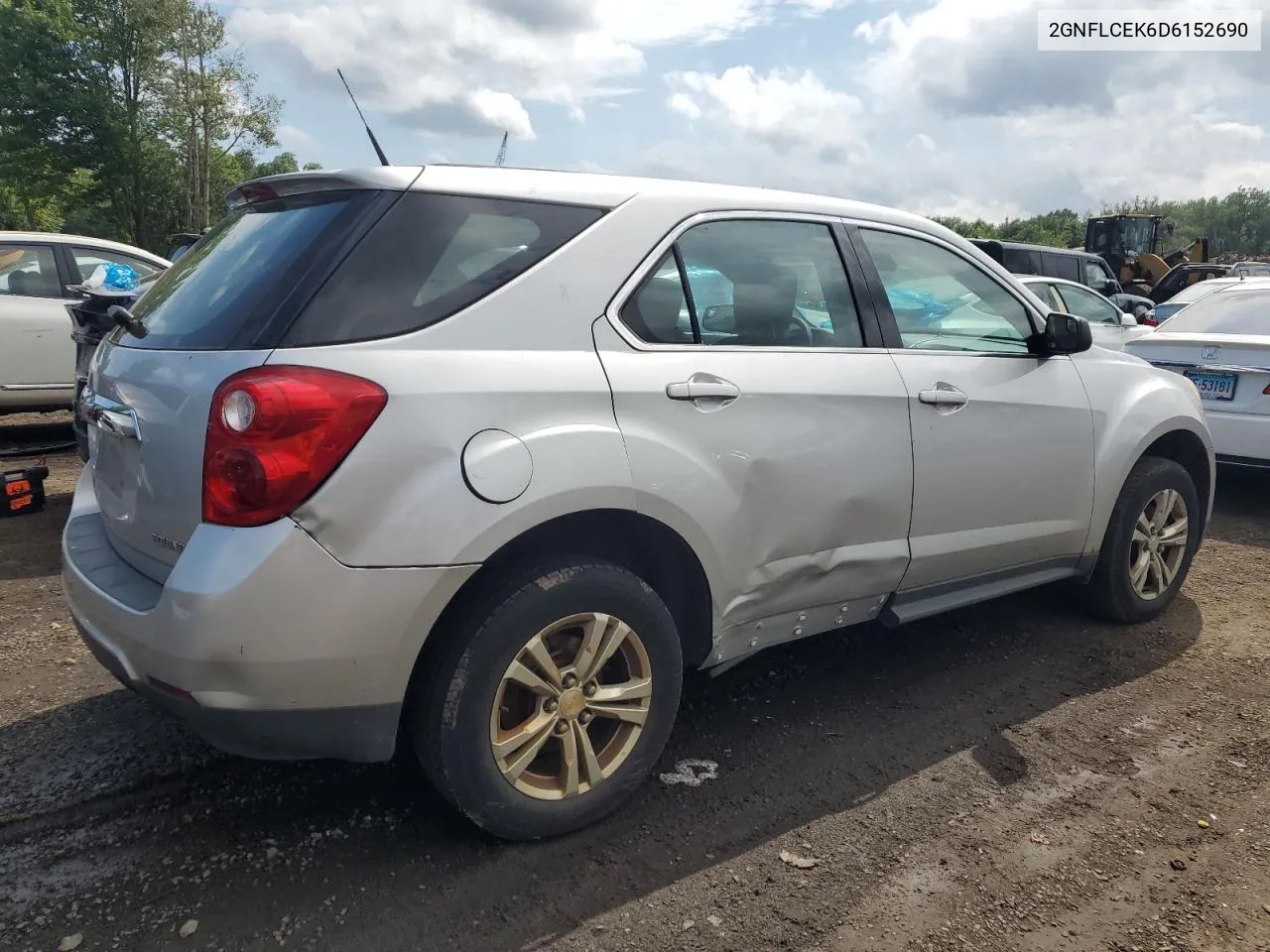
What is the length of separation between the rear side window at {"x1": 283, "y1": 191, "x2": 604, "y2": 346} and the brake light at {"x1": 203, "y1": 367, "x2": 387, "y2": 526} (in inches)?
5.7

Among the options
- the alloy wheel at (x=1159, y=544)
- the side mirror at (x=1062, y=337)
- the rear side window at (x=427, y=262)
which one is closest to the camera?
the rear side window at (x=427, y=262)

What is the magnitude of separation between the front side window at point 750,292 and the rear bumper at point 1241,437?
13.5 feet

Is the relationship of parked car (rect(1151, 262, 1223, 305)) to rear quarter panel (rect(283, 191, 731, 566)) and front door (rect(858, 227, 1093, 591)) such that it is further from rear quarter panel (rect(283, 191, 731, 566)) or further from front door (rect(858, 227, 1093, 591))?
rear quarter panel (rect(283, 191, 731, 566))

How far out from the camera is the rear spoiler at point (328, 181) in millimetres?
2494

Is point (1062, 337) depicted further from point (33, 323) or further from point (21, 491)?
point (33, 323)

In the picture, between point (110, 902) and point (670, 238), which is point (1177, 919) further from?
point (110, 902)

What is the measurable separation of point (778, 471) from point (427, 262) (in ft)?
3.85

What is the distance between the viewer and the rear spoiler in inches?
98.2

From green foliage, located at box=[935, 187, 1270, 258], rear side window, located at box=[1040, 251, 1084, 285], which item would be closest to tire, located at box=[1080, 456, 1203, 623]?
rear side window, located at box=[1040, 251, 1084, 285]

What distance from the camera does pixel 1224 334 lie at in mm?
6586

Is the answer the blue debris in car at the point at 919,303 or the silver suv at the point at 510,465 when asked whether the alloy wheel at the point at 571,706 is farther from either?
the blue debris in car at the point at 919,303

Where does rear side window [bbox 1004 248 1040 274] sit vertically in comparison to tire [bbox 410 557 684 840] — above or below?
above

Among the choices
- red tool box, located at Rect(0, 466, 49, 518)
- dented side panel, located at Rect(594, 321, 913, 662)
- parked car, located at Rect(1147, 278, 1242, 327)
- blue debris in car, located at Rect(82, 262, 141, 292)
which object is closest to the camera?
dented side panel, located at Rect(594, 321, 913, 662)

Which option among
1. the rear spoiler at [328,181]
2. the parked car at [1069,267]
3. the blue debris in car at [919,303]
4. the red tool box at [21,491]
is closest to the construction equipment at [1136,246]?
the parked car at [1069,267]
